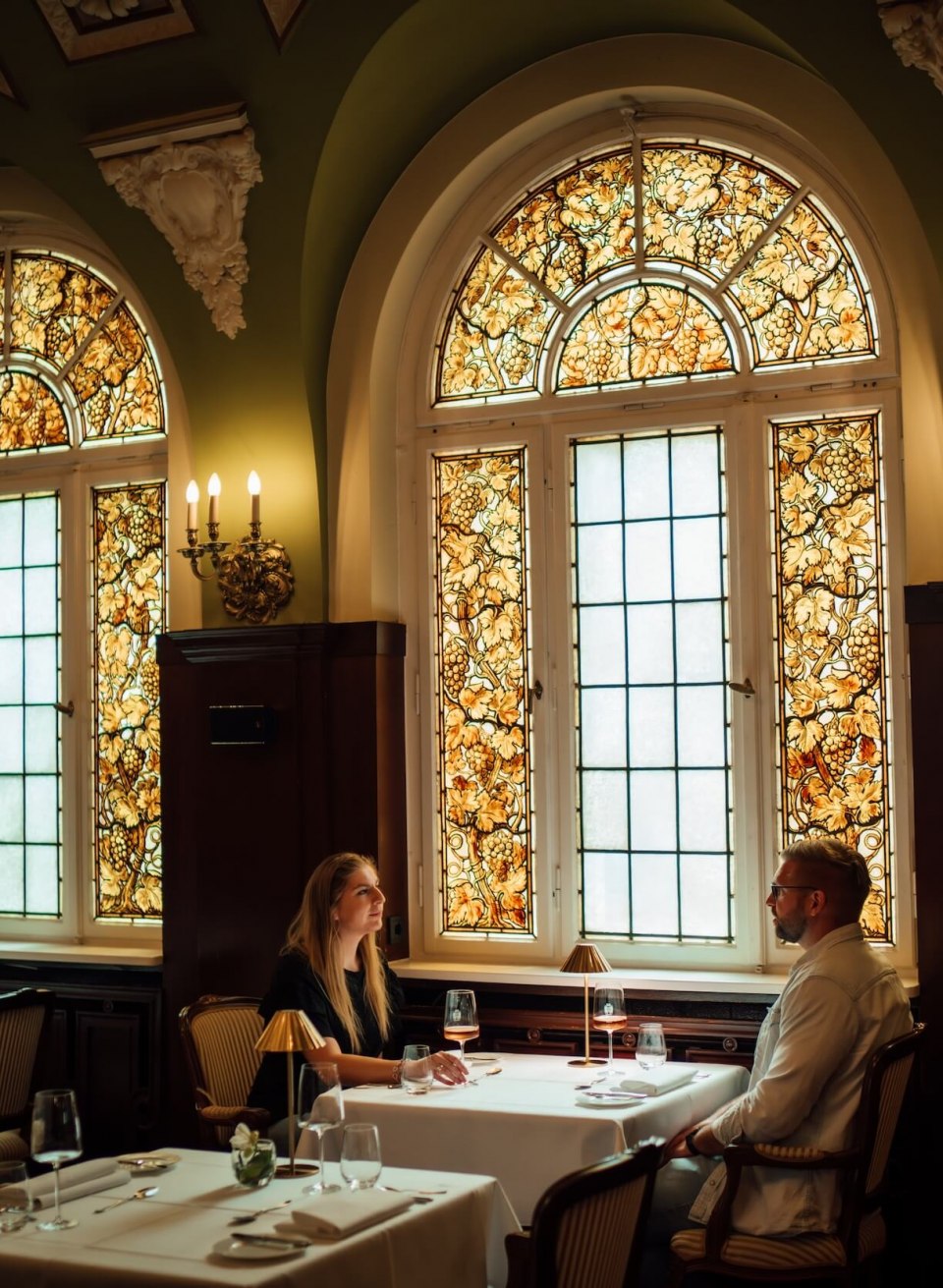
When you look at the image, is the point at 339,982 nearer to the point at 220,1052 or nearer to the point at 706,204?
the point at 220,1052

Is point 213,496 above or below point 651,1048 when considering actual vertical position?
above

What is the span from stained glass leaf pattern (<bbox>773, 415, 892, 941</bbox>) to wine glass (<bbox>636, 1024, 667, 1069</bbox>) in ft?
3.41

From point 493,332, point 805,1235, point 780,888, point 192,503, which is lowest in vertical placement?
point 805,1235

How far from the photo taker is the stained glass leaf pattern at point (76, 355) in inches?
269

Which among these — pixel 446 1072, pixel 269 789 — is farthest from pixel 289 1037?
pixel 269 789

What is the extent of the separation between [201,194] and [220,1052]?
313cm

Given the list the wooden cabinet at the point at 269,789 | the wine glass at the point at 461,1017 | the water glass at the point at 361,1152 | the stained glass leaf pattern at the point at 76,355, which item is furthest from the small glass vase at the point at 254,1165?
the stained glass leaf pattern at the point at 76,355

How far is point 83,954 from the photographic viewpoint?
6.59 meters

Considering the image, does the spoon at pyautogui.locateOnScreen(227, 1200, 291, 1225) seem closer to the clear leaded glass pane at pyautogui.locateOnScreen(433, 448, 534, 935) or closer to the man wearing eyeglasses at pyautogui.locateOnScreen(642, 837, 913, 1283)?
the man wearing eyeglasses at pyautogui.locateOnScreen(642, 837, 913, 1283)

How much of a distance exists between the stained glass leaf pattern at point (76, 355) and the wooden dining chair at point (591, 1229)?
4.40 metres

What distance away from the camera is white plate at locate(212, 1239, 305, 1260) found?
3164 millimetres

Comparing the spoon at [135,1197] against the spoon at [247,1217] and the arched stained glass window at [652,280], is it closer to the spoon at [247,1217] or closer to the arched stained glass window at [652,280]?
the spoon at [247,1217]

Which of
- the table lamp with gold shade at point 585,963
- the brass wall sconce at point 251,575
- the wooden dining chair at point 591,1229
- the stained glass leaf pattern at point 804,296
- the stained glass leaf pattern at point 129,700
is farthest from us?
the stained glass leaf pattern at point 129,700

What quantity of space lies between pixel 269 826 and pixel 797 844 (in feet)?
7.85
